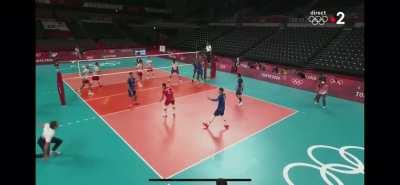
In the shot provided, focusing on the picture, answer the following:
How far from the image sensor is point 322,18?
98.7 feet

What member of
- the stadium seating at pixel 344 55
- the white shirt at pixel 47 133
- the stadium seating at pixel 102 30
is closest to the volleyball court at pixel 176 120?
the white shirt at pixel 47 133

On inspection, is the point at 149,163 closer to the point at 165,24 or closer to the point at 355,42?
the point at 355,42

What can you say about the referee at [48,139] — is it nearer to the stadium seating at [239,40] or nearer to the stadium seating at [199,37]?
the stadium seating at [239,40]

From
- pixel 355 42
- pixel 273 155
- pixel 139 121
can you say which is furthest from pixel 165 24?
pixel 273 155

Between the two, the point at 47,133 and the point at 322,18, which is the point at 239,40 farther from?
the point at 47,133

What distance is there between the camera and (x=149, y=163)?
9766 millimetres

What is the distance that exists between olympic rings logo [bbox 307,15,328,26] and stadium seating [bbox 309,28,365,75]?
310 cm

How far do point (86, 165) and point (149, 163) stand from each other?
6.76 feet

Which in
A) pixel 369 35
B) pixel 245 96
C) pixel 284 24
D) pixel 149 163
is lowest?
pixel 149 163

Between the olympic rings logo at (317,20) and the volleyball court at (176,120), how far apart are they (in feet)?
53.8

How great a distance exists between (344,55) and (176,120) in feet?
57.0

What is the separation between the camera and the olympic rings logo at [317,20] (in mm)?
30047

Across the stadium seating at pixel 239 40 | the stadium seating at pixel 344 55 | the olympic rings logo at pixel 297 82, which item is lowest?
the olympic rings logo at pixel 297 82

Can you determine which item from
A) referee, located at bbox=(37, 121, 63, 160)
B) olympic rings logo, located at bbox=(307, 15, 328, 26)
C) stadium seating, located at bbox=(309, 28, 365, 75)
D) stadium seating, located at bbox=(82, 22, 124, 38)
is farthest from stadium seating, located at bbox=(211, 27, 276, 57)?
referee, located at bbox=(37, 121, 63, 160)
